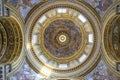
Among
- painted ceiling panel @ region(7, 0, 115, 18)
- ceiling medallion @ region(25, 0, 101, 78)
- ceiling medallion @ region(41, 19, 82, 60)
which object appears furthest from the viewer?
ceiling medallion @ region(41, 19, 82, 60)

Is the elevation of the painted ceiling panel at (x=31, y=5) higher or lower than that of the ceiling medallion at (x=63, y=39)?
higher

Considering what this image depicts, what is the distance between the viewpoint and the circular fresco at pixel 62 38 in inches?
1117

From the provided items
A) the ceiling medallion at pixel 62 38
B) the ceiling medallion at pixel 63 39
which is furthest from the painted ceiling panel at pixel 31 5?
the ceiling medallion at pixel 62 38

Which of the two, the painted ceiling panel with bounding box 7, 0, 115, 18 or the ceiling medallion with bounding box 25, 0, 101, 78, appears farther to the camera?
the ceiling medallion with bounding box 25, 0, 101, 78

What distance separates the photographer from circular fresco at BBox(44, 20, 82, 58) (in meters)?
28.4

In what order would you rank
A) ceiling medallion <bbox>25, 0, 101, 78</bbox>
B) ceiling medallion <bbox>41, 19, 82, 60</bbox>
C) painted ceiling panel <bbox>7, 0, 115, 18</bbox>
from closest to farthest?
painted ceiling panel <bbox>7, 0, 115, 18</bbox> → ceiling medallion <bbox>25, 0, 101, 78</bbox> → ceiling medallion <bbox>41, 19, 82, 60</bbox>

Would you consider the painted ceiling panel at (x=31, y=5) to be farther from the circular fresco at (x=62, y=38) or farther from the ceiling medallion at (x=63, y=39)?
the circular fresco at (x=62, y=38)

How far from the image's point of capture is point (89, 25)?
956 inches

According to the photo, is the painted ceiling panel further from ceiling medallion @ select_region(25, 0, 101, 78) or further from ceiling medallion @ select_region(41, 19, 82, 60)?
ceiling medallion @ select_region(41, 19, 82, 60)

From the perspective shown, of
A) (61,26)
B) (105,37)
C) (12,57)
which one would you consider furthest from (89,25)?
(12,57)

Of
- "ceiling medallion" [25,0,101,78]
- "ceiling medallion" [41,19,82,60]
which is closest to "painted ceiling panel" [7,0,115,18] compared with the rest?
"ceiling medallion" [25,0,101,78]

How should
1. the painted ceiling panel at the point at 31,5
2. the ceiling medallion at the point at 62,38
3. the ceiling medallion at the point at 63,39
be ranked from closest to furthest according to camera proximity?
the painted ceiling panel at the point at 31,5 < the ceiling medallion at the point at 63,39 < the ceiling medallion at the point at 62,38

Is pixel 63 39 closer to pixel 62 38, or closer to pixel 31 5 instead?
pixel 62 38

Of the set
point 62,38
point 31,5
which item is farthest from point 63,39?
point 31,5
